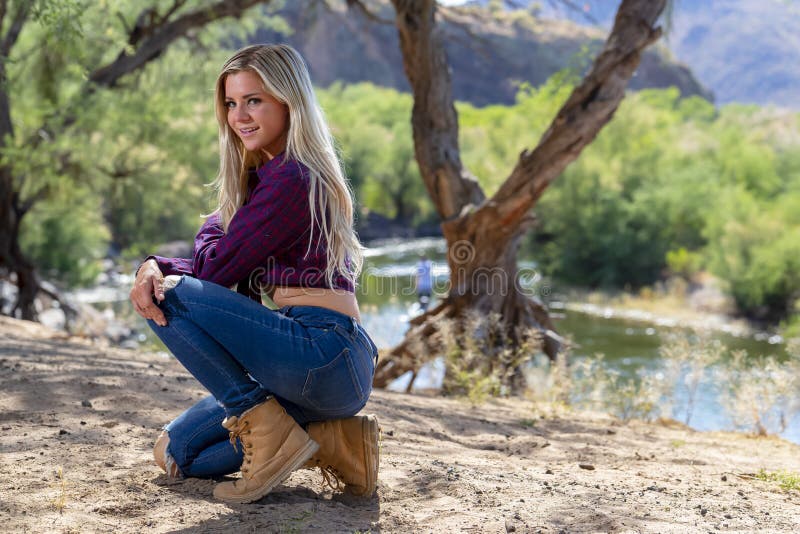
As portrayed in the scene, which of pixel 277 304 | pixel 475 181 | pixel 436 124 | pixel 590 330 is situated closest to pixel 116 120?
pixel 436 124

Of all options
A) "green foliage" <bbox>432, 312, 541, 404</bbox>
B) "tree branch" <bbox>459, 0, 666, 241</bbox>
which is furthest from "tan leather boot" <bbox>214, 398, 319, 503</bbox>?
"tree branch" <bbox>459, 0, 666, 241</bbox>

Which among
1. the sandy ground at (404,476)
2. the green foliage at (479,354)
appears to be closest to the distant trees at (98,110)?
the green foliage at (479,354)

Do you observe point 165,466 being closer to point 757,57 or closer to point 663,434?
point 663,434

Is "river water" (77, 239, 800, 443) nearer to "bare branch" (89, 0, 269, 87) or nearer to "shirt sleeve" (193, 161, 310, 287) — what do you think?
"bare branch" (89, 0, 269, 87)

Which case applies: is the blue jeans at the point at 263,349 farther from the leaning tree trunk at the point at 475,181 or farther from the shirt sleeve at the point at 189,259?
the leaning tree trunk at the point at 475,181

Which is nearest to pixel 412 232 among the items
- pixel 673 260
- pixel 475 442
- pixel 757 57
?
pixel 673 260

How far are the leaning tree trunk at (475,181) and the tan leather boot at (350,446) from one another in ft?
13.7

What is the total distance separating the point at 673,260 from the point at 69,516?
94.7 ft

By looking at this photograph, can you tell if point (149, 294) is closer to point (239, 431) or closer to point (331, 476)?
point (239, 431)

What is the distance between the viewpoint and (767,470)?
3984 mm

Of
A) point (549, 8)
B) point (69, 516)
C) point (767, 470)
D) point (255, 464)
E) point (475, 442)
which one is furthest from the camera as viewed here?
point (549, 8)

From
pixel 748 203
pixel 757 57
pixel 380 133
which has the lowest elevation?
pixel 748 203

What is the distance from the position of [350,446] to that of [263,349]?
1.79 ft

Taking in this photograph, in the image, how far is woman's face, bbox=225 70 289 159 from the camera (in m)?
2.90
